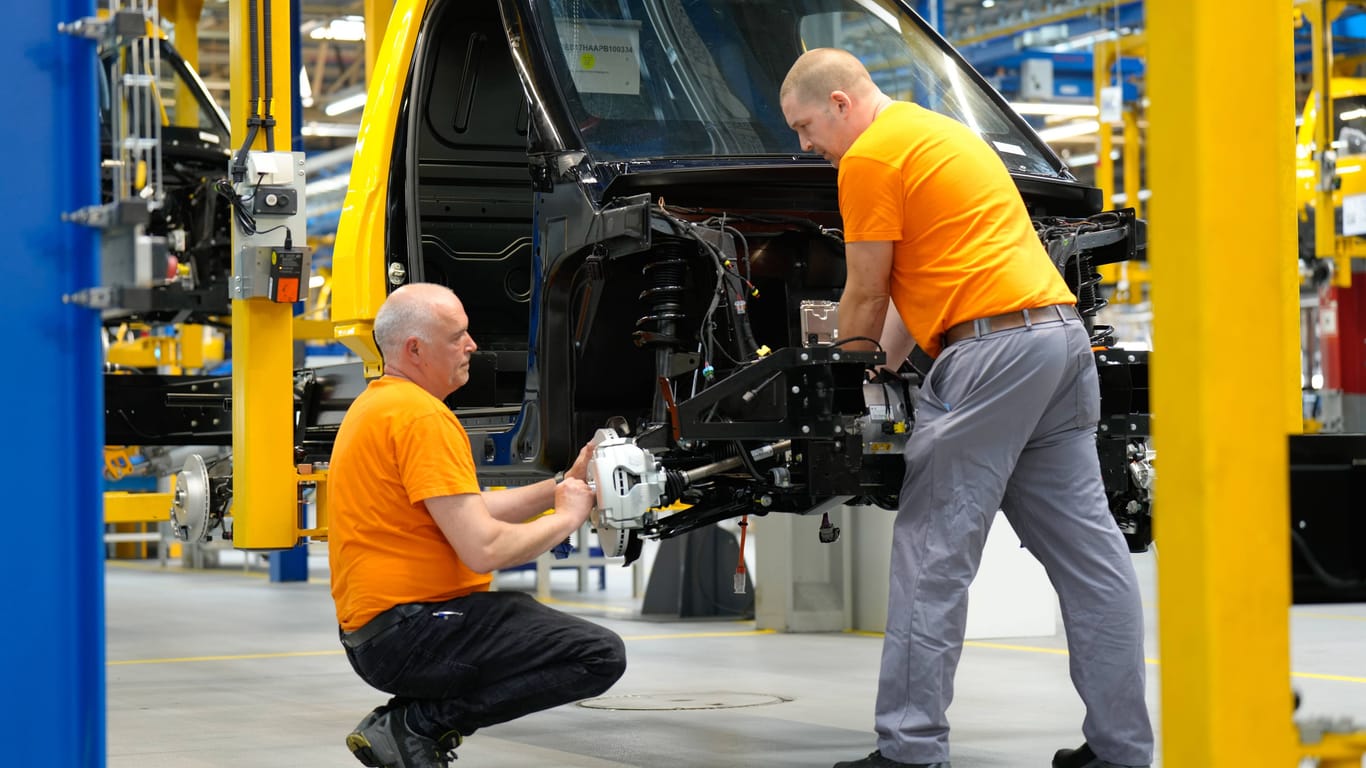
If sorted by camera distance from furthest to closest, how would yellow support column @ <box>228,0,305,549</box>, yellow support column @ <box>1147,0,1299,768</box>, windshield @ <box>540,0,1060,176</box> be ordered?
yellow support column @ <box>228,0,305,549</box>, windshield @ <box>540,0,1060,176</box>, yellow support column @ <box>1147,0,1299,768</box>

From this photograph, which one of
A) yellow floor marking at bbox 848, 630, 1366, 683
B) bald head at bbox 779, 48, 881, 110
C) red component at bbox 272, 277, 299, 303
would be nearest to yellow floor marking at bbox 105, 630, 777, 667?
yellow floor marking at bbox 848, 630, 1366, 683

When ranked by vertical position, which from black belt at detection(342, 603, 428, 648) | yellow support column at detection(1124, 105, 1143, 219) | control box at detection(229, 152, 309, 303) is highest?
yellow support column at detection(1124, 105, 1143, 219)

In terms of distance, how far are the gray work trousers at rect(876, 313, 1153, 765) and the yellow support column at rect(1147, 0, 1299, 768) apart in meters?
1.69

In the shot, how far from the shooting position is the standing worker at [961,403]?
12.6 ft

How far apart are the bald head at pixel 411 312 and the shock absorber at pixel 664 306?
1.88 feet

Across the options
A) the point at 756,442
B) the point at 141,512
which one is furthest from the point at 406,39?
the point at 141,512

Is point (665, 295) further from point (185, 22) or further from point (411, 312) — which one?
point (185, 22)

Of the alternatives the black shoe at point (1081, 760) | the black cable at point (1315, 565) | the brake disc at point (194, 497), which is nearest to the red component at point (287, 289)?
the brake disc at point (194, 497)

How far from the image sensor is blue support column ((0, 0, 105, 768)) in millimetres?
2744

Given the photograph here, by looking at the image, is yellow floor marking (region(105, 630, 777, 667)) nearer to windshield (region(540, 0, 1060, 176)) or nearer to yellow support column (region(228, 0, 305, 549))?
yellow support column (region(228, 0, 305, 549))

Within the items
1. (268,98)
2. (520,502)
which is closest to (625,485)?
(520,502)

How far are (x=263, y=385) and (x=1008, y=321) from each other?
3.09 metres

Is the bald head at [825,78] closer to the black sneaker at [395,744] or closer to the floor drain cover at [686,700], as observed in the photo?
the black sneaker at [395,744]

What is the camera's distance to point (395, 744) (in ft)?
12.7
